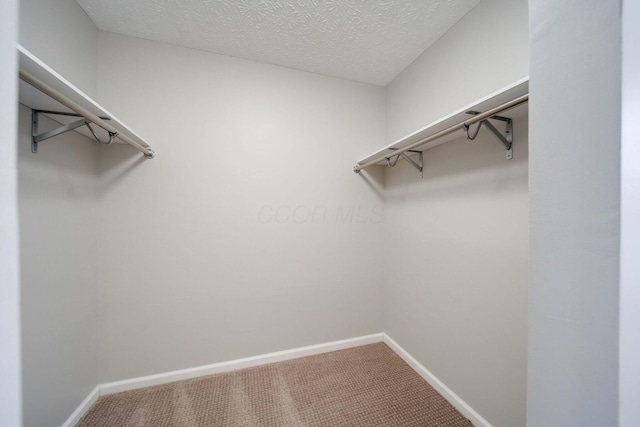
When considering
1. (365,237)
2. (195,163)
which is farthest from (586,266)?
(195,163)

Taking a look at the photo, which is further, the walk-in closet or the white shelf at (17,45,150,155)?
the white shelf at (17,45,150,155)

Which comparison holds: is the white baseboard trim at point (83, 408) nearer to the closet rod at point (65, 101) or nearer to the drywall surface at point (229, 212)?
the drywall surface at point (229, 212)

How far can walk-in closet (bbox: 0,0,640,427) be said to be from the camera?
0.39 m

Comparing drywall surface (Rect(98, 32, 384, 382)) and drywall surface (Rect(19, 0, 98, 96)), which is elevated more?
drywall surface (Rect(19, 0, 98, 96))

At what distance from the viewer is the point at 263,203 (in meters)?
1.78

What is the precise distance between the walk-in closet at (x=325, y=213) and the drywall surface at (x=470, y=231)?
0.01m

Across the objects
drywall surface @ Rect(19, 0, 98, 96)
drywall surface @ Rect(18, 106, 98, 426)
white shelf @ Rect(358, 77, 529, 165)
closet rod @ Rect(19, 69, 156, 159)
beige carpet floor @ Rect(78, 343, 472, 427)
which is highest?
drywall surface @ Rect(19, 0, 98, 96)

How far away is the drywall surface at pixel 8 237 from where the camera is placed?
0.25 meters

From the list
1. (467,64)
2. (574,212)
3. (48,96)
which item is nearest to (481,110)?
(467,64)

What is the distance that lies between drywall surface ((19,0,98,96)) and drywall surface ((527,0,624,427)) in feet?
6.05

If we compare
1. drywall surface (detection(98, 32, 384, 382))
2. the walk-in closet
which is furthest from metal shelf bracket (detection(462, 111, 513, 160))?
drywall surface (detection(98, 32, 384, 382))

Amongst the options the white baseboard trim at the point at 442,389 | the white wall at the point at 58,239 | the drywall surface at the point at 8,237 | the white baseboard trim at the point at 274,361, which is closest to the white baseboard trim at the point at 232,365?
the white baseboard trim at the point at 274,361

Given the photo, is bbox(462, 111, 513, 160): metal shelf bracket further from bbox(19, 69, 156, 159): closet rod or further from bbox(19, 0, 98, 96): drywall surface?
bbox(19, 0, 98, 96): drywall surface

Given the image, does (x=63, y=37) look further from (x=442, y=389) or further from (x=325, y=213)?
(x=442, y=389)
